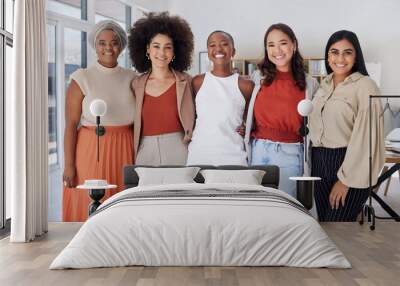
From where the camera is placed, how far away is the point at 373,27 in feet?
32.7

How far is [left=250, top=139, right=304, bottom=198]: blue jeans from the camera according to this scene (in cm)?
649

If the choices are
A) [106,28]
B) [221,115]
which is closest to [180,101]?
[221,115]

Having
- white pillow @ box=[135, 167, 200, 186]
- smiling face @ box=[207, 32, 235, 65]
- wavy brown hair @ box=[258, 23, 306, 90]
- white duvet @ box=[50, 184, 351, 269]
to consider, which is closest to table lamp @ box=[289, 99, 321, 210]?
wavy brown hair @ box=[258, 23, 306, 90]

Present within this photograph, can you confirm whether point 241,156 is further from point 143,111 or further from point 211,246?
point 211,246

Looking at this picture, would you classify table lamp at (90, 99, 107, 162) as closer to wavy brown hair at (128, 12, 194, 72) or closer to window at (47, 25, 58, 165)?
wavy brown hair at (128, 12, 194, 72)

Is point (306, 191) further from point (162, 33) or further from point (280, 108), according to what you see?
point (162, 33)

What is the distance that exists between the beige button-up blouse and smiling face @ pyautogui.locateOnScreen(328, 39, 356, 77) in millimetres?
90

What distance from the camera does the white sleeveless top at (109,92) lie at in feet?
21.6

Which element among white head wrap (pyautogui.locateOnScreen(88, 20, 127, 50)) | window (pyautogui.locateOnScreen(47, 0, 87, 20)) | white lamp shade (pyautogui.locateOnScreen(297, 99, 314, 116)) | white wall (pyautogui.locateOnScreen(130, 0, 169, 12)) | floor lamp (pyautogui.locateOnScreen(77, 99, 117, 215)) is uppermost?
white wall (pyautogui.locateOnScreen(130, 0, 169, 12))

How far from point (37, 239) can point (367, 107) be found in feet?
10.6

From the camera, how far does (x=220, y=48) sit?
6473mm

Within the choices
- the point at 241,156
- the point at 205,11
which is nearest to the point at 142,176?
the point at 241,156

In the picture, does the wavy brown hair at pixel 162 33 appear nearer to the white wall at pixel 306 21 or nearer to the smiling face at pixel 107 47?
the smiling face at pixel 107 47

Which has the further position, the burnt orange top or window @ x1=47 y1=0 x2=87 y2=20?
window @ x1=47 y1=0 x2=87 y2=20
